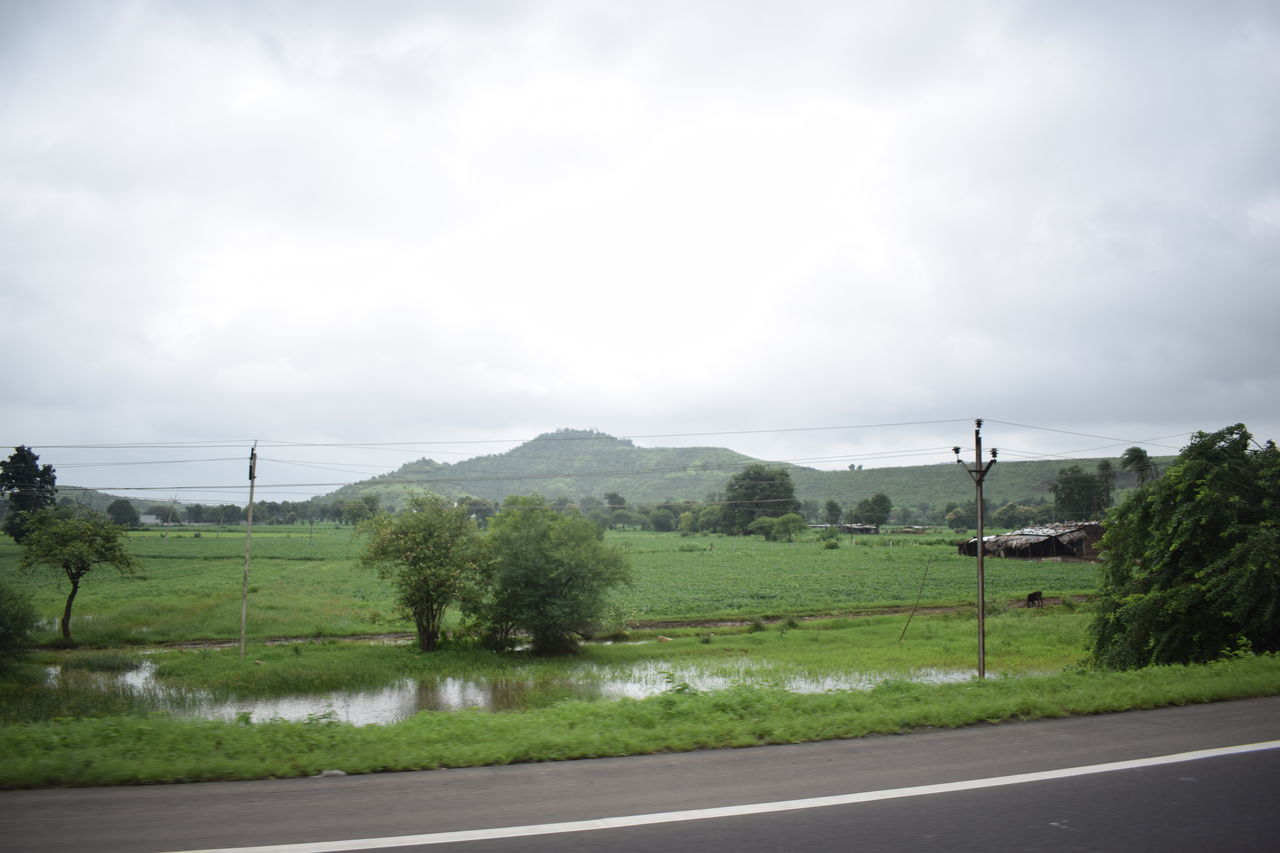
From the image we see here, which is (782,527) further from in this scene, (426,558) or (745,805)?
(745,805)

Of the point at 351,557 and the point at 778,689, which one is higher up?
the point at 778,689

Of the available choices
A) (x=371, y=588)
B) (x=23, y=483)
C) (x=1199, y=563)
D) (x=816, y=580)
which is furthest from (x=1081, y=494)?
(x=23, y=483)

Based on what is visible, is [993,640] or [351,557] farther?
[351,557]

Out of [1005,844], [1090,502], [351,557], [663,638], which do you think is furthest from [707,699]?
[1090,502]

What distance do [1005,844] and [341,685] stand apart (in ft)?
84.2

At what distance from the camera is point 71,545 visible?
33719mm

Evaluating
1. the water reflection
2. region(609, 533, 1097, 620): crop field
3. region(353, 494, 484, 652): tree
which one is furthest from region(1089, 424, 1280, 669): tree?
region(353, 494, 484, 652): tree

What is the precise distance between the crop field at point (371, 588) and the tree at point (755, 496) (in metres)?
42.4

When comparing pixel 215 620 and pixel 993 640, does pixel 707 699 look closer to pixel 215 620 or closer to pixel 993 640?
pixel 993 640

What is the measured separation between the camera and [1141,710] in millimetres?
9484

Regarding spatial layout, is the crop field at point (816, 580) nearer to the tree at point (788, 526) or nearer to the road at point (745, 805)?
the tree at point (788, 526)

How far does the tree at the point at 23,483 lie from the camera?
62125mm

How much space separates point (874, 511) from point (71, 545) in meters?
140

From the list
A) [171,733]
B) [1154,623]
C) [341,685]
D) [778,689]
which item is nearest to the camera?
[171,733]
